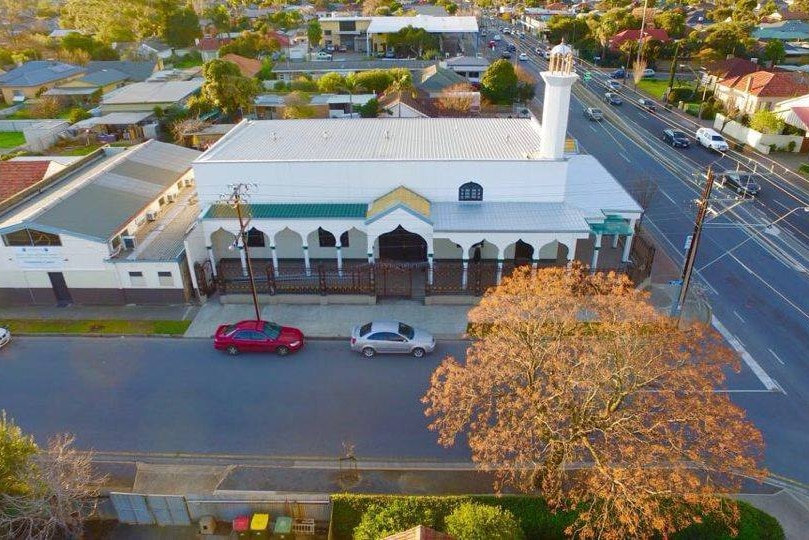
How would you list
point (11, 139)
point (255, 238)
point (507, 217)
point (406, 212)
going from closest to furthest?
point (406, 212) < point (507, 217) < point (255, 238) < point (11, 139)

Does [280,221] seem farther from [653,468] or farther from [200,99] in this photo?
[200,99]

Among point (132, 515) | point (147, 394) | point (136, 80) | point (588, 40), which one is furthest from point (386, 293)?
point (588, 40)

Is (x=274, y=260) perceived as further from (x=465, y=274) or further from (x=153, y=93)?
(x=153, y=93)

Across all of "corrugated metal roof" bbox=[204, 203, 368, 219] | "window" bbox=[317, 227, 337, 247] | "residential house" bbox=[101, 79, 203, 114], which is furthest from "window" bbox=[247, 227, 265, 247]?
"residential house" bbox=[101, 79, 203, 114]

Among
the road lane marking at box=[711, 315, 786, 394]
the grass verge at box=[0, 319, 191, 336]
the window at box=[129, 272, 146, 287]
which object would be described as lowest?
the road lane marking at box=[711, 315, 786, 394]

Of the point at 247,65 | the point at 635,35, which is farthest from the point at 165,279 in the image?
the point at 635,35

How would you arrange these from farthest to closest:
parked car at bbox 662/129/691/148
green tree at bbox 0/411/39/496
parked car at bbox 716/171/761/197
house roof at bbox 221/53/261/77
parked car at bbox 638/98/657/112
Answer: house roof at bbox 221/53/261/77, parked car at bbox 638/98/657/112, parked car at bbox 662/129/691/148, parked car at bbox 716/171/761/197, green tree at bbox 0/411/39/496

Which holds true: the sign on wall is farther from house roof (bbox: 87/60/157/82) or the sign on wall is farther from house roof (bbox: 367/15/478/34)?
house roof (bbox: 367/15/478/34)
